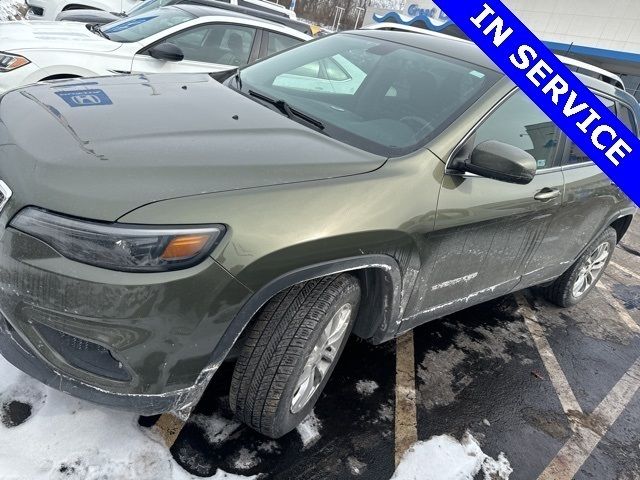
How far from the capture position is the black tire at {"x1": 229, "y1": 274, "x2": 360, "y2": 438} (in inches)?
77.9

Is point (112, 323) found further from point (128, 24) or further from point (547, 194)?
point (128, 24)

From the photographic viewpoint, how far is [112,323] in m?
1.63

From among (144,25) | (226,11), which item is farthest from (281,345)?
(226,11)

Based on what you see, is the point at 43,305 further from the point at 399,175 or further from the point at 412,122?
the point at 412,122

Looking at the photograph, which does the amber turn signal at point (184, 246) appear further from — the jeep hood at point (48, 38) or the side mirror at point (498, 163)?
the jeep hood at point (48, 38)

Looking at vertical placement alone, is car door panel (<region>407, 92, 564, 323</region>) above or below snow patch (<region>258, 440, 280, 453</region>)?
above

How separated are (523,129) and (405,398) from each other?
167 cm

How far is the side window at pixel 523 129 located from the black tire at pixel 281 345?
1105mm

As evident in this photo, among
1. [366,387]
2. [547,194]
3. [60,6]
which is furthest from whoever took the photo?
[60,6]

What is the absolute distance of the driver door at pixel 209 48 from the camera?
5324mm

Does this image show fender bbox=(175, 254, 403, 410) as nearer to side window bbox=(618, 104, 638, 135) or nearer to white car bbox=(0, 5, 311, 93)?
side window bbox=(618, 104, 638, 135)

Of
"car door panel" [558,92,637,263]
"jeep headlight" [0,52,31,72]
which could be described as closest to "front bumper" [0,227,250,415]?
"car door panel" [558,92,637,263]

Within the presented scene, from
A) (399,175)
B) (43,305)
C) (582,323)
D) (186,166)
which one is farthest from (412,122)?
(582,323)

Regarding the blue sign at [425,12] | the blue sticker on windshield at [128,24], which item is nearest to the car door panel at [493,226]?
the blue sticker on windshield at [128,24]
